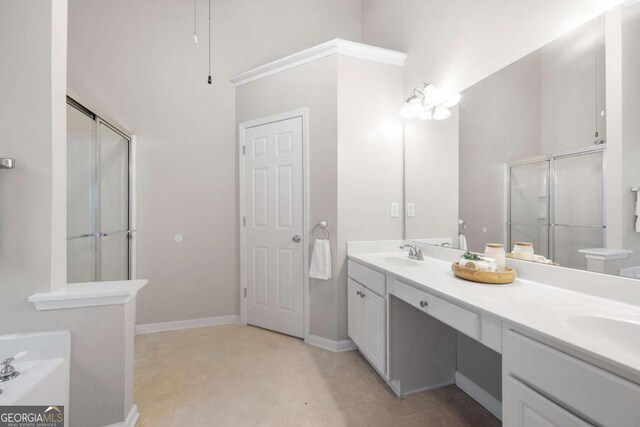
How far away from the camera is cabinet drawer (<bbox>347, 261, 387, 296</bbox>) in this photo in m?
1.72

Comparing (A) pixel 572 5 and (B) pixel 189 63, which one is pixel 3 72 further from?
(A) pixel 572 5

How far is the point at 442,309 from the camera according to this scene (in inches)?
47.9

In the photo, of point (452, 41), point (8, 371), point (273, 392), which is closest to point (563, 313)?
point (273, 392)

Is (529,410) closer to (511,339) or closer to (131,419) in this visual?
(511,339)

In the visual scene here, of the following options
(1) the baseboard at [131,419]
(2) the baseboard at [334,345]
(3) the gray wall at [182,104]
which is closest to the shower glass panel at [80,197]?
(3) the gray wall at [182,104]

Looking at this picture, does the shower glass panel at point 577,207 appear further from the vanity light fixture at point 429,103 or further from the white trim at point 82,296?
the white trim at point 82,296

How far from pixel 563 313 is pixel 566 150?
0.74 meters

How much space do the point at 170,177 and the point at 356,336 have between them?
2.34m

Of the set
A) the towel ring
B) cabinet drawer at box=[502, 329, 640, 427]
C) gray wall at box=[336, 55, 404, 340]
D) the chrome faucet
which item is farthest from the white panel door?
cabinet drawer at box=[502, 329, 640, 427]

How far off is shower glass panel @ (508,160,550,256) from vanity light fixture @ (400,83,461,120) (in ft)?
2.26

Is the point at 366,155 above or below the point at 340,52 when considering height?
below

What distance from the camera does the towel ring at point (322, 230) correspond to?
2.28 m

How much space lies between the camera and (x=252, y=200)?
9.00 feet

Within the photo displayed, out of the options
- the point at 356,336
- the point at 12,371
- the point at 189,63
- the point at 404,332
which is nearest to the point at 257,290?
the point at 356,336
